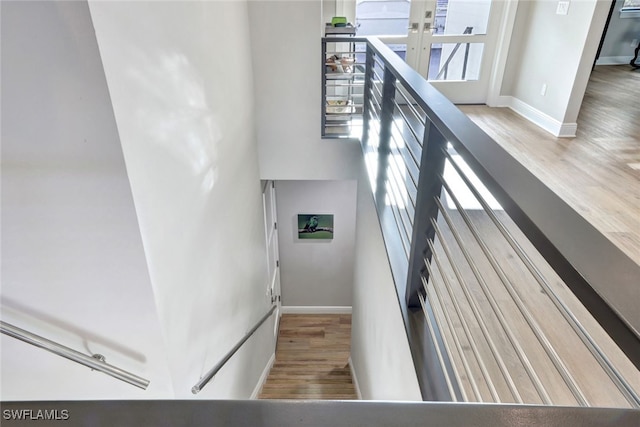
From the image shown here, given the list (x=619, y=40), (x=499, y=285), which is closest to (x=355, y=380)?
(x=499, y=285)

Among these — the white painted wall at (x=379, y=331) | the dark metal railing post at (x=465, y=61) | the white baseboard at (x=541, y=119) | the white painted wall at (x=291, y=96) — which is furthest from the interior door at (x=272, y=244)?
the white baseboard at (x=541, y=119)

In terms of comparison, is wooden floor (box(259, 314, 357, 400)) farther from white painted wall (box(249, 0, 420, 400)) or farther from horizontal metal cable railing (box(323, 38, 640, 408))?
horizontal metal cable railing (box(323, 38, 640, 408))

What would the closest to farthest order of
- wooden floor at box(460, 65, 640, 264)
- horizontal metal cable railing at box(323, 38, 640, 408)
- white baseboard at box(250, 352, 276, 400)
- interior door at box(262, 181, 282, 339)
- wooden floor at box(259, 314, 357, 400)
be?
horizontal metal cable railing at box(323, 38, 640, 408) → wooden floor at box(460, 65, 640, 264) → white baseboard at box(250, 352, 276, 400) → wooden floor at box(259, 314, 357, 400) → interior door at box(262, 181, 282, 339)

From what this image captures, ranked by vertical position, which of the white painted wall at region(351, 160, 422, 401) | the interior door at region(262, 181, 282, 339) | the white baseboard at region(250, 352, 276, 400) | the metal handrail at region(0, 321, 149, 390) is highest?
the metal handrail at region(0, 321, 149, 390)

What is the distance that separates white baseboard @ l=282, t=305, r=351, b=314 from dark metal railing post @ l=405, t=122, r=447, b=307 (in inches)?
183

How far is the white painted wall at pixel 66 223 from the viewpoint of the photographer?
1.06 metres

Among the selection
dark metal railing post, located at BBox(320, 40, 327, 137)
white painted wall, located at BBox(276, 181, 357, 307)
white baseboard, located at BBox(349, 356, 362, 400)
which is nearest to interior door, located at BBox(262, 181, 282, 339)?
white painted wall, located at BBox(276, 181, 357, 307)

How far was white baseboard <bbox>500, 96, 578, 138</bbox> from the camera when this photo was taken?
3547mm

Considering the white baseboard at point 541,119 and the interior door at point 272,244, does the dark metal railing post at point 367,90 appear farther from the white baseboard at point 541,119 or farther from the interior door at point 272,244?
the white baseboard at point 541,119

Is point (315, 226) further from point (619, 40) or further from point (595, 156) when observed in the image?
point (619, 40)

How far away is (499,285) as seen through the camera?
5.98 feet

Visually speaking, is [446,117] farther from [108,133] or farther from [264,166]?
[264,166]

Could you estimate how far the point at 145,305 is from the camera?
145cm

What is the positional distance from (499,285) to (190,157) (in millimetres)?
1603
